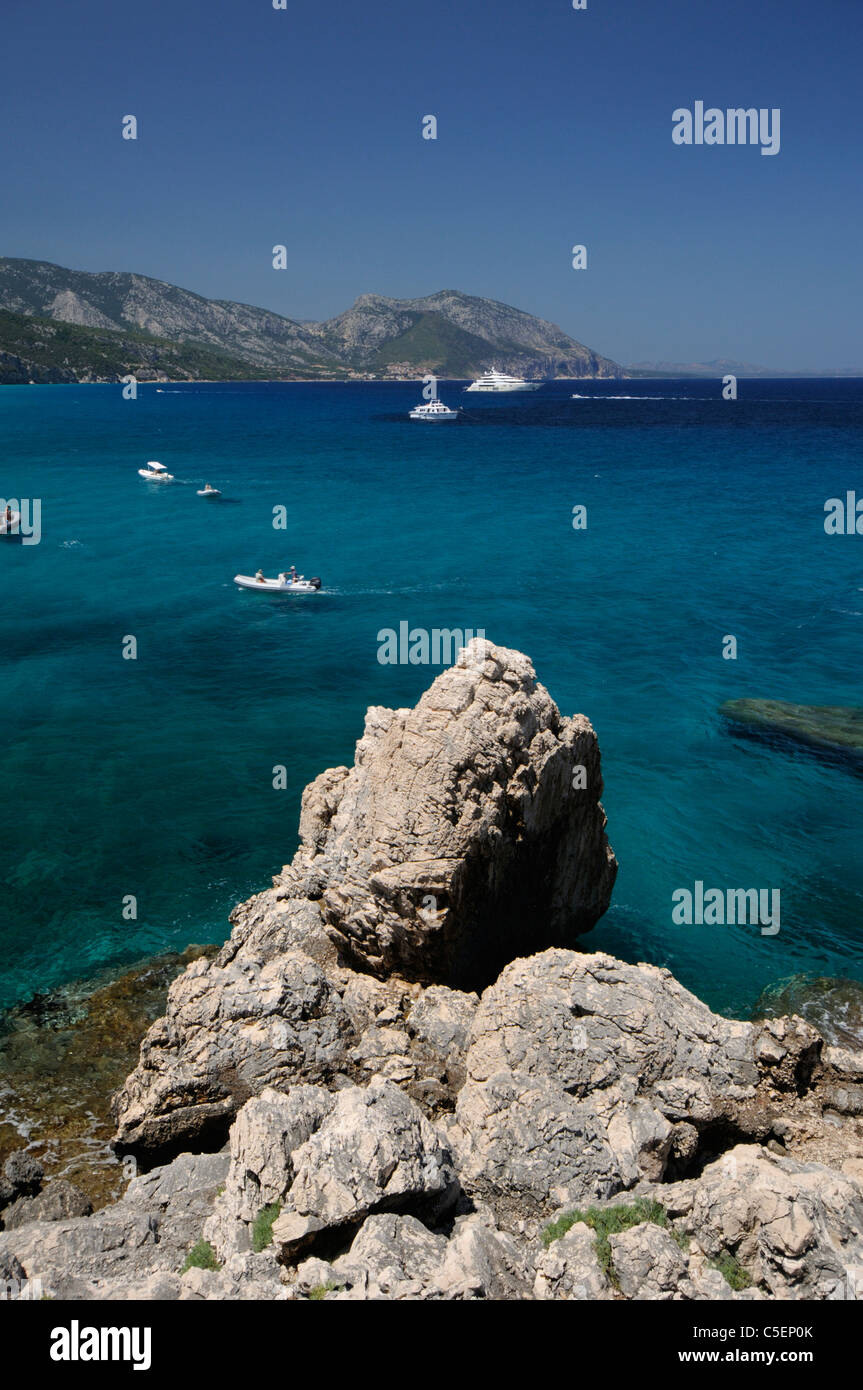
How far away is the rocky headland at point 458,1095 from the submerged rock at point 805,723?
555 inches

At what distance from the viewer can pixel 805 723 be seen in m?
29.9

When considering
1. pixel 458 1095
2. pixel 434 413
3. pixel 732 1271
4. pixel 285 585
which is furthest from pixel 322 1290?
pixel 434 413

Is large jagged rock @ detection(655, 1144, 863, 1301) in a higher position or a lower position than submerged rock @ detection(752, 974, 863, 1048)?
higher

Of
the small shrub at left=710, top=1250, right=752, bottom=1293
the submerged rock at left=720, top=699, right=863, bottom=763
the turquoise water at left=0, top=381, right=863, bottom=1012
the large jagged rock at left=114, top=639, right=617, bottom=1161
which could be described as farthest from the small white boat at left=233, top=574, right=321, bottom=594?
the small shrub at left=710, top=1250, right=752, bottom=1293

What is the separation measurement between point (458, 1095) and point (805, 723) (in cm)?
2240

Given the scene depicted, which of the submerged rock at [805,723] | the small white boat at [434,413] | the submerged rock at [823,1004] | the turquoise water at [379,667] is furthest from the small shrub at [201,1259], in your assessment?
the small white boat at [434,413]

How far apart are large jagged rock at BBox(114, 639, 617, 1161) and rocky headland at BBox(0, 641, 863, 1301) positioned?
0.04 meters

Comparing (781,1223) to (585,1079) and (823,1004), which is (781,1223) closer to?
(585,1079)

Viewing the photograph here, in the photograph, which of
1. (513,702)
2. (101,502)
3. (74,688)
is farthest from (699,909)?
(101,502)

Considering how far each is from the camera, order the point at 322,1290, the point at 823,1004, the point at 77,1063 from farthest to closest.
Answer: the point at 823,1004, the point at 77,1063, the point at 322,1290

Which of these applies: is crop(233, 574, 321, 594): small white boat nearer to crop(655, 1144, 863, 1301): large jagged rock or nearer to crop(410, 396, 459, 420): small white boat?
crop(655, 1144, 863, 1301): large jagged rock

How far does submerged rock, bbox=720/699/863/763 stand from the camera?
28219 millimetres

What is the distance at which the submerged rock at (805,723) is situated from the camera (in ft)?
92.6

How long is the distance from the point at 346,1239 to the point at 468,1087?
2961 millimetres
